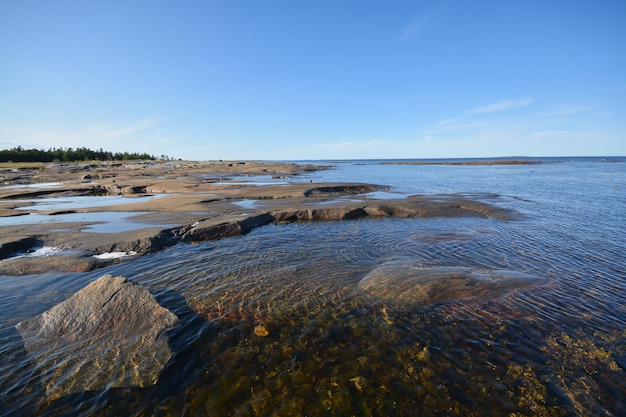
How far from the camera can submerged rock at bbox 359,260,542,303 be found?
7754 mm

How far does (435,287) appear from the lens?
8.09 m

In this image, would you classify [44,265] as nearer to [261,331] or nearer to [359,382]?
[261,331]

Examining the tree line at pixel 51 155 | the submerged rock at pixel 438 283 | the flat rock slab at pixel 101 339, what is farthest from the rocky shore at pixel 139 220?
the tree line at pixel 51 155

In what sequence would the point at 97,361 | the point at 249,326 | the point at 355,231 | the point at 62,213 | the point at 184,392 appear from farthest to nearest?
1. the point at 62,213
2. the point at 355,231
3. the point at 249,326
4. the point at 97,361
5. the point at 184,392

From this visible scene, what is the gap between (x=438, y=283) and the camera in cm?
827

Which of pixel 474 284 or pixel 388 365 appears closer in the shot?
pixel 388 365

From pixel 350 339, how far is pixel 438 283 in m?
3.63

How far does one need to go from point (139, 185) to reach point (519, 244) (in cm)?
3495

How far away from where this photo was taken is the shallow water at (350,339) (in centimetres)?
448

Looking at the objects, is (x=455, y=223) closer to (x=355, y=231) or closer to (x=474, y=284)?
(x=355, y=231)

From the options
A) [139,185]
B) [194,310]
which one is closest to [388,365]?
[194,310]

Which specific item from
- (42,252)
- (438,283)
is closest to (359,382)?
Answer: (438,283)

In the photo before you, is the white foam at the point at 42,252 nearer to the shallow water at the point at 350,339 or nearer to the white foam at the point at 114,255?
the white foam at the point at 114,255

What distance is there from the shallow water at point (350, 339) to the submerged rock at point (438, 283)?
0.90 ft
